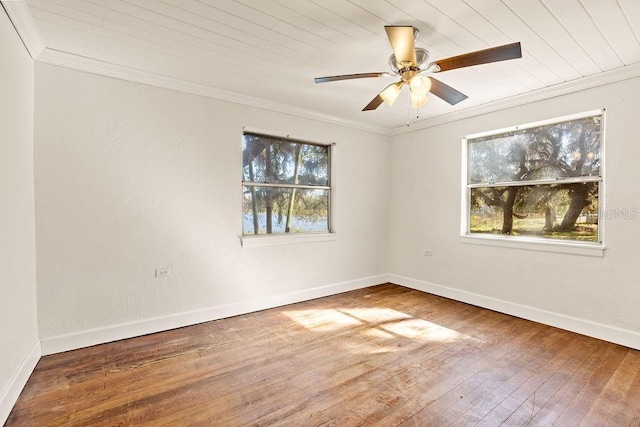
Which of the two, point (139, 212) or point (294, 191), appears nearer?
point (139, 212)

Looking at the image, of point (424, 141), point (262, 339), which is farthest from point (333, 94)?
point (262, 339)

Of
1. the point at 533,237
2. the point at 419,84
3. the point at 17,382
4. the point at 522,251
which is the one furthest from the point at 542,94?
the point at 17,382

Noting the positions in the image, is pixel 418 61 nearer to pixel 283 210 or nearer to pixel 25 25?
pixel 283 210

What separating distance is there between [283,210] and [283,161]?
2.06ft

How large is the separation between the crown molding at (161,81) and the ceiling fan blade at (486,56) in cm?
216

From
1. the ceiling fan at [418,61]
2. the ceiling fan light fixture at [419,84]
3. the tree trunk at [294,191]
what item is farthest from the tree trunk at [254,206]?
the ceiling fan light fixture at [419,84]

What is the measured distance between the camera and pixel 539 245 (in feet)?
10.9

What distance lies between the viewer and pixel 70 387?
2090 mm

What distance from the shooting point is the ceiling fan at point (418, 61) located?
1.75m

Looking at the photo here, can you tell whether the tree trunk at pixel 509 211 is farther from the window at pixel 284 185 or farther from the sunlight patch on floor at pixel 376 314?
the window at pixel 284 185

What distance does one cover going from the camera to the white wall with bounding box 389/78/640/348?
2.77 meters

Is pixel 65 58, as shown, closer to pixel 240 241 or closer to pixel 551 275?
pixel 240 241

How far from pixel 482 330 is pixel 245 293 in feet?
8.38

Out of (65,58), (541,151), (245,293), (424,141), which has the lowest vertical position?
(245,293)
